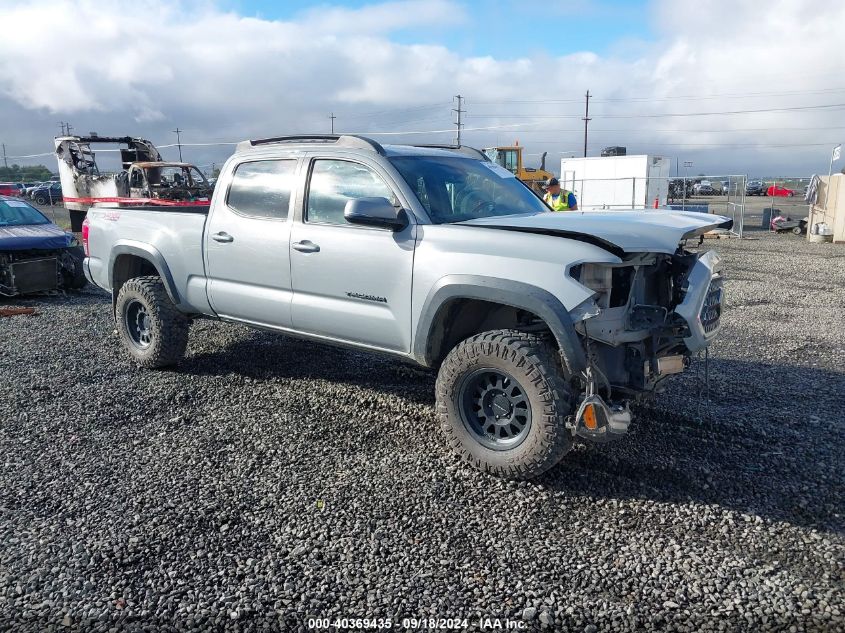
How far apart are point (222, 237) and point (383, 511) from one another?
2.81 meters

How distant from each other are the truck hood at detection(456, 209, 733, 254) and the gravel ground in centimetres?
145

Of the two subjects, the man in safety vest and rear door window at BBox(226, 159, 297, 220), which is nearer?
rear door window at BBox(226, 159, 297, 220)

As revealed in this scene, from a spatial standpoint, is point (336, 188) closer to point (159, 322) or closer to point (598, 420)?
point (159, 322)

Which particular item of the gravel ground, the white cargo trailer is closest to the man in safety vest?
the gravel ground

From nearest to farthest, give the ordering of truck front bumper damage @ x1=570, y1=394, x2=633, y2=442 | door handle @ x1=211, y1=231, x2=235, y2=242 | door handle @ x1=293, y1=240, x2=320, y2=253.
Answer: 1. truck front bumper damage @ x1=570, y1=394, x2=633, y2=442
2. door handle @ x1=293, y1=240, x2=320, y2=253
3. door handle @ x1=211, y1=231, x2=235, y2=242

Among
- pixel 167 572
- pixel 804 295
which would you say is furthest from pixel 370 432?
pixel 804 295

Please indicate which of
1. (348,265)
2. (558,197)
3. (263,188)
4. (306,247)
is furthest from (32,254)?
(558,197)

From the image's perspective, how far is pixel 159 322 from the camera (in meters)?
6.11

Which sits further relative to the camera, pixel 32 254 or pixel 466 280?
pixel 32 254

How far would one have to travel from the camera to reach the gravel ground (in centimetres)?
297

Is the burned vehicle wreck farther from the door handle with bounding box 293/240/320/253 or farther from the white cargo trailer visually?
the door handle with bounding box 293/240/320/253

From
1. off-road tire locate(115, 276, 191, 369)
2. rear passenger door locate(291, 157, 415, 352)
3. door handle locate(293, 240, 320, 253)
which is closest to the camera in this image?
rear passenger door locate(291, 157, 415, 352)

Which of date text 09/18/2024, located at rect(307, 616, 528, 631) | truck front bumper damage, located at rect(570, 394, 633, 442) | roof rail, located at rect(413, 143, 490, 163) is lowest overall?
date text 09/18/2024, located at rect(307, 616, 528, 631)

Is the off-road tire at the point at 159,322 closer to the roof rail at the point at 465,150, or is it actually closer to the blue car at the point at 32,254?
the roof rail at the point at 465,150
